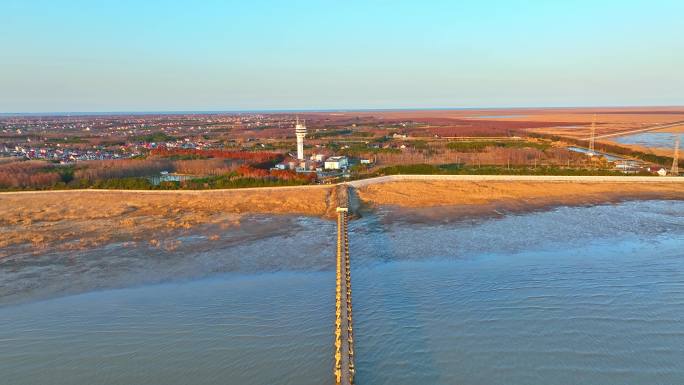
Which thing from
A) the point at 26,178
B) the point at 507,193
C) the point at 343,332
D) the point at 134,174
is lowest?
the point at 343,332

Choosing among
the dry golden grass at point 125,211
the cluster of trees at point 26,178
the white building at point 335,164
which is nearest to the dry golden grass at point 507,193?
the dry golden grass at point 125,211

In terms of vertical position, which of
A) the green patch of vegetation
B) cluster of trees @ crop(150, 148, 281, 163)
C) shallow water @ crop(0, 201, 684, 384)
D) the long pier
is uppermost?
cluster of trees @ crop(150, 148, 281, 163)

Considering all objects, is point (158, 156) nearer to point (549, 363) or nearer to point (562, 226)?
point (562, 226)

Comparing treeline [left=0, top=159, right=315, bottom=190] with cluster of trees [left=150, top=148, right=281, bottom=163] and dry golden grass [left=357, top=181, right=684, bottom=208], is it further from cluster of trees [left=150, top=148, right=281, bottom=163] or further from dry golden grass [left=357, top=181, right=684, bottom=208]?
dry golden grass [left=357, top=181, right=684, bottom=208]

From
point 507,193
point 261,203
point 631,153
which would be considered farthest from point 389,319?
point 631,153

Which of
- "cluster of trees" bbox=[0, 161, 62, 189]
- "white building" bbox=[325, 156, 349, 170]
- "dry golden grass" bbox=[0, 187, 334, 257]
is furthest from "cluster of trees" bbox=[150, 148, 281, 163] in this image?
"dry golden grass" bbox=[0, 187, 334, 257]

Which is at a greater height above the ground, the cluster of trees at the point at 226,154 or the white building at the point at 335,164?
the cluster of trees at the point at 226,154

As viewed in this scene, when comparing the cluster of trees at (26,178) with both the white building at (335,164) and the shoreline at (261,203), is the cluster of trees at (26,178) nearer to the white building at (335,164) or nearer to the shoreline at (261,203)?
the shoreline at (261,203)

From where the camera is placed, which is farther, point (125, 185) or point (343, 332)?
point (125, 185)

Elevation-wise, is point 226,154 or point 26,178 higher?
point 226,154

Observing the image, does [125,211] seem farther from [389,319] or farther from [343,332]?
[343,332]
